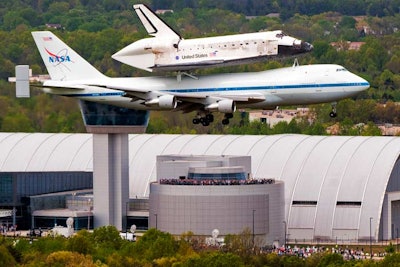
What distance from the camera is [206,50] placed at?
491 ft

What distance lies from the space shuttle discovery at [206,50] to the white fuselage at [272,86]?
392cm

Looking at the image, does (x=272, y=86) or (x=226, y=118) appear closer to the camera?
(x=272, y=86)

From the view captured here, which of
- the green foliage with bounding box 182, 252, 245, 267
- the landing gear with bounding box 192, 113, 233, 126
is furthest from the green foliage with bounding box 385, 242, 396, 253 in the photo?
the landing gear with bounding box 192, 113, 233, 126

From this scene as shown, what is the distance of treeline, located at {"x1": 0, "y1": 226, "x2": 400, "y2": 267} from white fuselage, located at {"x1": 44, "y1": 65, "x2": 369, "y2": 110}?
1348 cm

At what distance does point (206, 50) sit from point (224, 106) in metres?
5.45

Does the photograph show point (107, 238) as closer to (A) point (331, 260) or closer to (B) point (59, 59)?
(B) point (59, 59)

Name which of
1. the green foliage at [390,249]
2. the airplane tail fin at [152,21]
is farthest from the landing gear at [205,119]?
the green foliage at [390,249]

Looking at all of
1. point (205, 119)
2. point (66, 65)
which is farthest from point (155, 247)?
point (205, 119)

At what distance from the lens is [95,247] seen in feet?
586

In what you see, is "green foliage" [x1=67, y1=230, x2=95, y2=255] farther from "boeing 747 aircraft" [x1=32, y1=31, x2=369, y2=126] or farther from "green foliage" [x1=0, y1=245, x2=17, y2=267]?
"boeing 747 aircraft" [x1=32, y1=31, x2=369, y2=126]

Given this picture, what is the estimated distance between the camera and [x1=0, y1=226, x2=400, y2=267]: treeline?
160500mm

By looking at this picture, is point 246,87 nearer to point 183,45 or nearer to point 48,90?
point 183,45

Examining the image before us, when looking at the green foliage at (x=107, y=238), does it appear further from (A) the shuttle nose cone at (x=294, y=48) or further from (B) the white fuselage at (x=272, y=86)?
(A) the shuttle nose cone at (x=294, y=48)

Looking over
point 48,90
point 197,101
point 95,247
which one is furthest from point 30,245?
point 197,101
